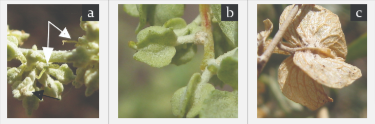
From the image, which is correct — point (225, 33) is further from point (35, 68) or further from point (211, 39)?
point (35, 68)

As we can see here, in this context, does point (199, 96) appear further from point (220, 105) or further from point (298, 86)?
point (298, 86)

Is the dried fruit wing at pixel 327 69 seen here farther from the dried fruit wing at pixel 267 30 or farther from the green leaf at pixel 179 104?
the green leaf at pixel 179 104

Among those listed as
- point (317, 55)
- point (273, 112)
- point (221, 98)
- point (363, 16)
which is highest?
point (363, 16)

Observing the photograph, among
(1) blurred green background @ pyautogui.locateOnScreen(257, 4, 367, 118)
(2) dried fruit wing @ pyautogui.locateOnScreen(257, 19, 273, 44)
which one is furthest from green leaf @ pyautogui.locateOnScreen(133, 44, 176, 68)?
(1) blurred green background @ pyautogui.locateOnScreen(257, 4, 367, 118)

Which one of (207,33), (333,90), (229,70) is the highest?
(207,33)

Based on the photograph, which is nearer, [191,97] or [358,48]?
[191,97]

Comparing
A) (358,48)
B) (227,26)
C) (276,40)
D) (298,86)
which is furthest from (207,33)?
(358,48)
